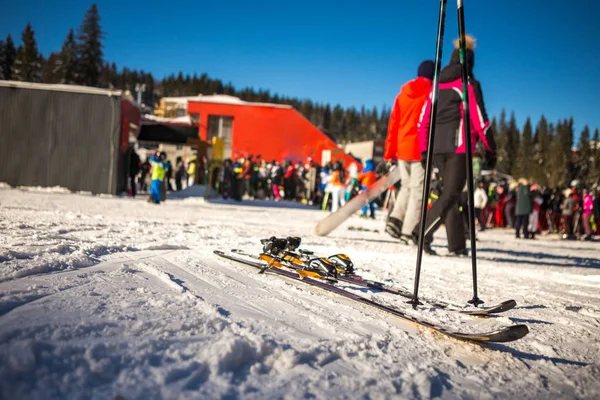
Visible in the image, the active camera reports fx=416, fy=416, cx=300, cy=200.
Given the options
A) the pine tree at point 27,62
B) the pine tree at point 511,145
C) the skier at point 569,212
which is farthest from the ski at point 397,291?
the pine tree at point 511,145

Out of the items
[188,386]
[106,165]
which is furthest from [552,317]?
[106,165]

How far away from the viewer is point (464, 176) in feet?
13.9

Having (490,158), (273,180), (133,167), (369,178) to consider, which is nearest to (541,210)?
(369,178)

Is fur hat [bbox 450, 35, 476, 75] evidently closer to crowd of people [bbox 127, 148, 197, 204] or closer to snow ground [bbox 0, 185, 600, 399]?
snow ground [bbox 0, 185, 600, 399]

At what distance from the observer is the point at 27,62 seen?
67.6 metres

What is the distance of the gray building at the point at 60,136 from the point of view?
12.8 m

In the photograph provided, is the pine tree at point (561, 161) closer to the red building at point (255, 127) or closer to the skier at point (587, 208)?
the red building at point (255, 127)

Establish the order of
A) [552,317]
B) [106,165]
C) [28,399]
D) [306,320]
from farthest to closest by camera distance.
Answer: [106,165] < [552,317] < [306,320] < [28,399]

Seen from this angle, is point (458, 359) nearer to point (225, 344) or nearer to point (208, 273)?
point (225, 344)

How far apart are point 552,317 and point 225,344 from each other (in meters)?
1.93

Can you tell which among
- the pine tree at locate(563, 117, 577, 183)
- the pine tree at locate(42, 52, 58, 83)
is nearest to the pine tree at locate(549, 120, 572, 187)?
the pine tree at locate(563, 117, 577, 183)

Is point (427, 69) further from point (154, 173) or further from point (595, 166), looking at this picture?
point (595, 166)

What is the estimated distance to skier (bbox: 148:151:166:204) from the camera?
10.9 m

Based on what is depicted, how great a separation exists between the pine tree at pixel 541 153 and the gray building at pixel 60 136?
87.7m
